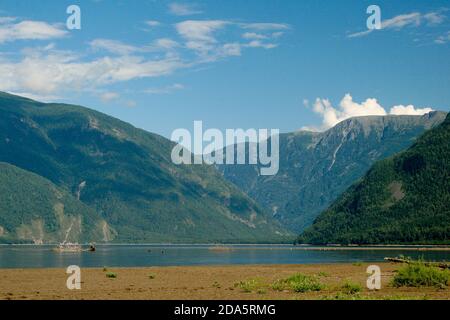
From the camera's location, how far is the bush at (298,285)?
65.4 m

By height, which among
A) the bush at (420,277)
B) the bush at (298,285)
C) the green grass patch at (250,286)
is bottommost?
the green grass patch at (250,286)

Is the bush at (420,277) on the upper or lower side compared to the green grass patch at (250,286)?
upper

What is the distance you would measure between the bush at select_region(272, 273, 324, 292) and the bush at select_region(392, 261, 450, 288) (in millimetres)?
7364

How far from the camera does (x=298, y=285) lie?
66125 millimetres

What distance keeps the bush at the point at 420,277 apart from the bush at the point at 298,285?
736 cm

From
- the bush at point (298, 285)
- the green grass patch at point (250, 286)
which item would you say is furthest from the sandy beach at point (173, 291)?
the bush at point (298, 285)

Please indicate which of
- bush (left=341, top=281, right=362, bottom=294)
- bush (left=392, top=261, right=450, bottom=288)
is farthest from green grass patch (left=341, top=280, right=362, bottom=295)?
bush (left=392, top=261, right=450, bottom=288)

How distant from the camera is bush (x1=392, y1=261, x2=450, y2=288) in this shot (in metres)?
66.2

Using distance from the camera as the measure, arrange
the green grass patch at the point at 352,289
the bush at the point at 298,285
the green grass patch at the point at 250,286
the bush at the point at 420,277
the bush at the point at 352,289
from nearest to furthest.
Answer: the green grass patch at the point at 352,289, the bush at the point at 352,289, the bush at the point at 298,285, the bush at the point at 420,277, the green grass patch at the point at 250,286

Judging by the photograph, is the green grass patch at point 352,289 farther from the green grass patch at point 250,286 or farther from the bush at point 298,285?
the green grass patch at point 250,286

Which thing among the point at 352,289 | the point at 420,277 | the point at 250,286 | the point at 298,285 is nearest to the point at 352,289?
the point at 352,289

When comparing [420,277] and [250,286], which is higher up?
[420,277]

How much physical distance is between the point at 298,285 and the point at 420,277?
36.9 feet

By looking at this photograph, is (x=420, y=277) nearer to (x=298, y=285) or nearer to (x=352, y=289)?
(x=352, y=289)
